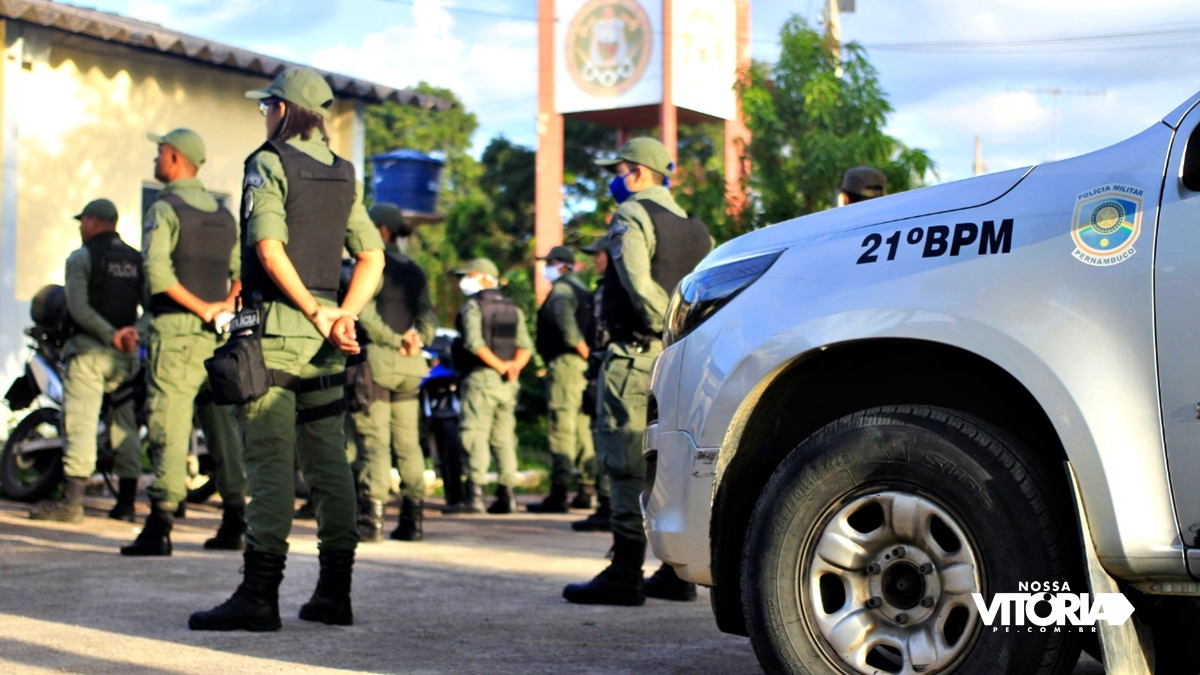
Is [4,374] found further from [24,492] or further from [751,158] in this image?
[751,158]

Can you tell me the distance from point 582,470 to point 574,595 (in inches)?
223

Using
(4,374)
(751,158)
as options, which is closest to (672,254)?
(751,158)

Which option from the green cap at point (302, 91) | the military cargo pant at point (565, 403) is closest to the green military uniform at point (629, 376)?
the green cap at point (302, 91)

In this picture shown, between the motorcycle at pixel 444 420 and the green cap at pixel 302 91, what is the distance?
17.6ft

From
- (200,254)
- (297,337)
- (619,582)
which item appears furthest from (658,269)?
(200,254)

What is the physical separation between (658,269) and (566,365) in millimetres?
5206

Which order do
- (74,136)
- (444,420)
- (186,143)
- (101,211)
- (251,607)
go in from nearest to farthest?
(251,607) → (186,143) → (101,211) → (444,420) → (74,136)

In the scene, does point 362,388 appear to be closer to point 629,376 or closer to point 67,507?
point 629,376

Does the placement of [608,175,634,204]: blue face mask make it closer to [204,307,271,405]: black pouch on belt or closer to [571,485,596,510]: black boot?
[204,307,271,405]: black pouch on belt

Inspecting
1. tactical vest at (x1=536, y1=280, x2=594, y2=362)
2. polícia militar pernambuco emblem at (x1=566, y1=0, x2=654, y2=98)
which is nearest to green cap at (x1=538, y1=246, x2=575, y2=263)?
tactical vest at (x1=536, y1=280, x2=594, y2=362)

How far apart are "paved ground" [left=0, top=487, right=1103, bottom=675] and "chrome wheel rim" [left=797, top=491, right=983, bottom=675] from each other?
3.68 feet

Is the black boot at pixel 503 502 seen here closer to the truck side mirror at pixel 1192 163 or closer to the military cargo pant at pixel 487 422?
the military cargo pant at pixel 487 422

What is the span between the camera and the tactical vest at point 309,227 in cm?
550

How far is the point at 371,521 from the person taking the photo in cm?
870
